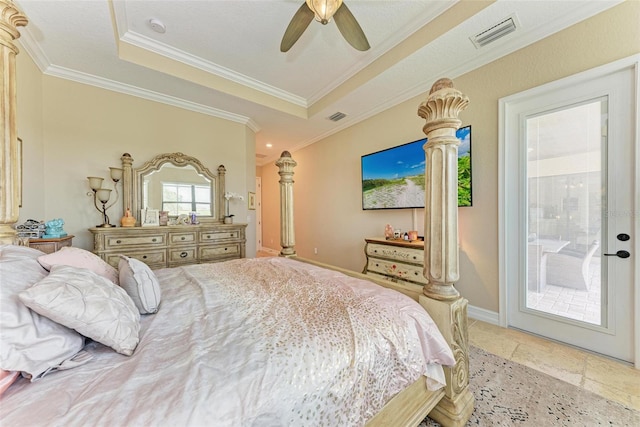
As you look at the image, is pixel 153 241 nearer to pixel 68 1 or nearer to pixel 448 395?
pixel 68 1

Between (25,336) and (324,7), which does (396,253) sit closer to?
(324,7)

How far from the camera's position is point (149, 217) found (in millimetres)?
3072

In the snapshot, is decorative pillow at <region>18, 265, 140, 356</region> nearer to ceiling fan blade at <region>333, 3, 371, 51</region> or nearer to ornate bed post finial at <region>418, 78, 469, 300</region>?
ornate bed post finial at <region>418, 78, 469, 300</region>

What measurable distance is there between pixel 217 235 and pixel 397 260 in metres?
2.51

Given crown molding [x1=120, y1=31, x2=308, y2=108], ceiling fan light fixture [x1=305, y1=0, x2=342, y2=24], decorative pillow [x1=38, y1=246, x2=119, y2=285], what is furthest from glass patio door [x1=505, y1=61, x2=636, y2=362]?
decorative pillow [x1=38, y1=246, x2=119, y2=285]

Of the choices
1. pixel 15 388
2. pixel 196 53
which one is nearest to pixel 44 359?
pixel 15 388

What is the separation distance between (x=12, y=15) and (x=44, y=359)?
142 centimetres

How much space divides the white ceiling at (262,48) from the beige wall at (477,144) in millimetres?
134

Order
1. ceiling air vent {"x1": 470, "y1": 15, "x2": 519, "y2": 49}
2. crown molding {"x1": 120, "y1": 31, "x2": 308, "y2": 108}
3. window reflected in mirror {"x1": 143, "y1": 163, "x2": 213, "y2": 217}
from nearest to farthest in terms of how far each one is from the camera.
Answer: ceiling air vent {"x1": 470, "y1": 15, "x2": 519, "y2": 49} → crown molding {"x1": 120, "y1": 31, "x2": 308, "y2": 108} → window reflected in mirror {"x1": 143, "y1": 163, "x2": 213, "y2": 217}

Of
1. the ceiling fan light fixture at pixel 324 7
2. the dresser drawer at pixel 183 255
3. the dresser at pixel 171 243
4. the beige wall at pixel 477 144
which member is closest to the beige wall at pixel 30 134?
the dresser at pixel 171 243

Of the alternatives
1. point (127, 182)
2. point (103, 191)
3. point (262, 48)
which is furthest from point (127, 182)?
point (262, 48)

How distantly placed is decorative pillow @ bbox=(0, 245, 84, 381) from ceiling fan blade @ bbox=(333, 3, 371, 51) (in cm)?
224

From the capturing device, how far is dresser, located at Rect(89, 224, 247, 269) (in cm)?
262

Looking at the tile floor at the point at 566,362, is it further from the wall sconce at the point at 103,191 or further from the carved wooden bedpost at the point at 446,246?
the wall sconce at the point at 103,191
